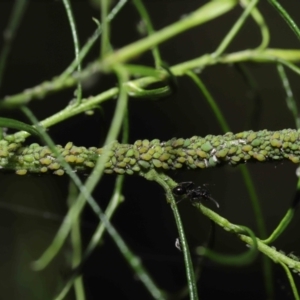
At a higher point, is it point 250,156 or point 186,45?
point 186,45

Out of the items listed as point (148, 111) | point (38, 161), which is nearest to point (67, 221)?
point (38, 161)

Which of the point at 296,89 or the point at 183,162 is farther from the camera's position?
the point at 296,89

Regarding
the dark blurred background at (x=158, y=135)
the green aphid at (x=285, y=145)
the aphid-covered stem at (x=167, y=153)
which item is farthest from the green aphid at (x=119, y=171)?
the dark blurred background at (x=158, y=135)

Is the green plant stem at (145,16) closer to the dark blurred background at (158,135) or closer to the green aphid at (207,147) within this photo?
the green aphid at (207,147)

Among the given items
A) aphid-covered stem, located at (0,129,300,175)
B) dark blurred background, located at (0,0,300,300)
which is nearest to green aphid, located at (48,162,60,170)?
aphid-covered stem, located at (0,129,300,175)

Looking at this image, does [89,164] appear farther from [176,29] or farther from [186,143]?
[176,29]

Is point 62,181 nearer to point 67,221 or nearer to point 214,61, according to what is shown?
point 214,61
